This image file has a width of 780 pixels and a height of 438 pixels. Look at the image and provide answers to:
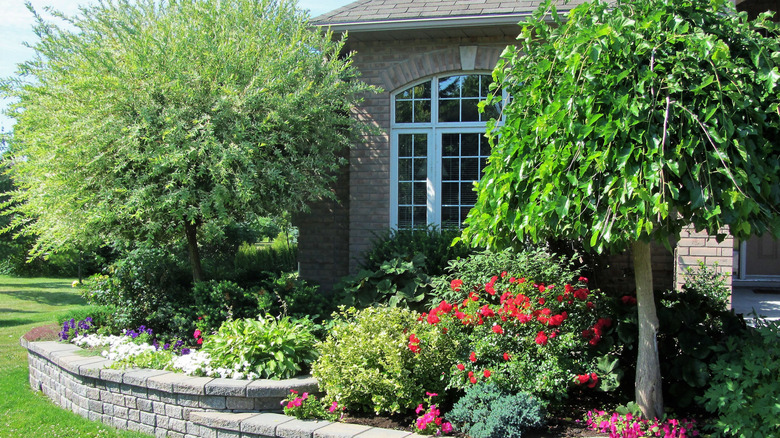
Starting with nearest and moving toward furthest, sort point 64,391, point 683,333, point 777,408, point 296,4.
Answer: point 777,408
point 683,333
point 64,391
point 296,4

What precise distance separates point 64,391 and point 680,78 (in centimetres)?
573

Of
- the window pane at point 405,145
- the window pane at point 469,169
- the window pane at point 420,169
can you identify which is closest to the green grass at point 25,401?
the window pane at point 420,169

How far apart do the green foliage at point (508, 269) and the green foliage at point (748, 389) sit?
139 cm

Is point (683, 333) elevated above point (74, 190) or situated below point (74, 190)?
below

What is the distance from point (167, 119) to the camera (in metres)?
5.51

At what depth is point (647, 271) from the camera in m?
3.93

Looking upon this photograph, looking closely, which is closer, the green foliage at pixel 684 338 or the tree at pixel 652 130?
the tree at pixel 652 130

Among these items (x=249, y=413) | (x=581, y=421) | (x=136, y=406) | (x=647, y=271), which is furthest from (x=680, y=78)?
(x=136, y=406)

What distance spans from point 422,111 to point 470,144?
77cm

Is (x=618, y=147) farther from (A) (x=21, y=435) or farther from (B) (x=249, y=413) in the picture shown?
(A) (x=21, y=435)

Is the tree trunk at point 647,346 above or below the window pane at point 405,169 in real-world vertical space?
below

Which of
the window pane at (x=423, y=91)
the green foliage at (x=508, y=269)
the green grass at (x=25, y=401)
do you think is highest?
the window pane at (x=423, y=91)

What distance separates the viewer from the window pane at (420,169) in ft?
24.9

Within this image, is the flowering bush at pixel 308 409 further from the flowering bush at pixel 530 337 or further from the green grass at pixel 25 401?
the green grass at pixel 25 401
